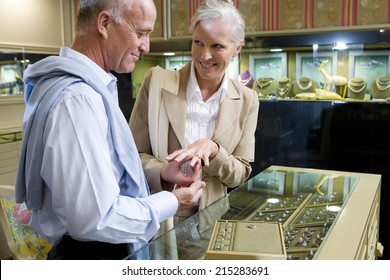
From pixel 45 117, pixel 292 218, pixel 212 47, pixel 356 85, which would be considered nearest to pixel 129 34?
pixel 45 117

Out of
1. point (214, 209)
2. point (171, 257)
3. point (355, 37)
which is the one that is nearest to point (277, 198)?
point (214, 209)

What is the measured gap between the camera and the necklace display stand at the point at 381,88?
11.3 ft

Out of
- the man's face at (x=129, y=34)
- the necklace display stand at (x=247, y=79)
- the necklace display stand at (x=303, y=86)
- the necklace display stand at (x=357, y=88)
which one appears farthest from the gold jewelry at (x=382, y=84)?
the man's face at (x=129, y=34)

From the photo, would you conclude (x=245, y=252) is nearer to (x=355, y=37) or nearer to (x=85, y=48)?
(x=85, y=48)

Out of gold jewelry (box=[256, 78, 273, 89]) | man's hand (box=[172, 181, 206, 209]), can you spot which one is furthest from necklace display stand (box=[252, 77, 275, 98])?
man's hand (box=[172, 181, 206, 209])

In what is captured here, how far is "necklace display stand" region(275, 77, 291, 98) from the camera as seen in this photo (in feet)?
12.6

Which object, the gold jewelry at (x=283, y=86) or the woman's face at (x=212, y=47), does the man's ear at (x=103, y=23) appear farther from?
the gold jewelry at (x=283, y=86)

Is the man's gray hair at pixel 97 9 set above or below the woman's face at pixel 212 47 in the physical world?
above

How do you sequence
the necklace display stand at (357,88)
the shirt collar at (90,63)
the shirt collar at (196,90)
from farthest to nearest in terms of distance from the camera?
1. the necklace display stand at (357,88)
2. the shirt collar at (196,90)
3. the shirt collar at (90,63)

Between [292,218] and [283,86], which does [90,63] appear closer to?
[292,218]

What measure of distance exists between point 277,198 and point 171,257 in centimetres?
75

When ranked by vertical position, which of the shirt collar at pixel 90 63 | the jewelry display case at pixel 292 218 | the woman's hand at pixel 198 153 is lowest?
the jewelry display case at pixel 292 218

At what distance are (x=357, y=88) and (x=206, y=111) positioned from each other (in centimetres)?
226

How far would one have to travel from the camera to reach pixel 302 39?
12.2 feet
